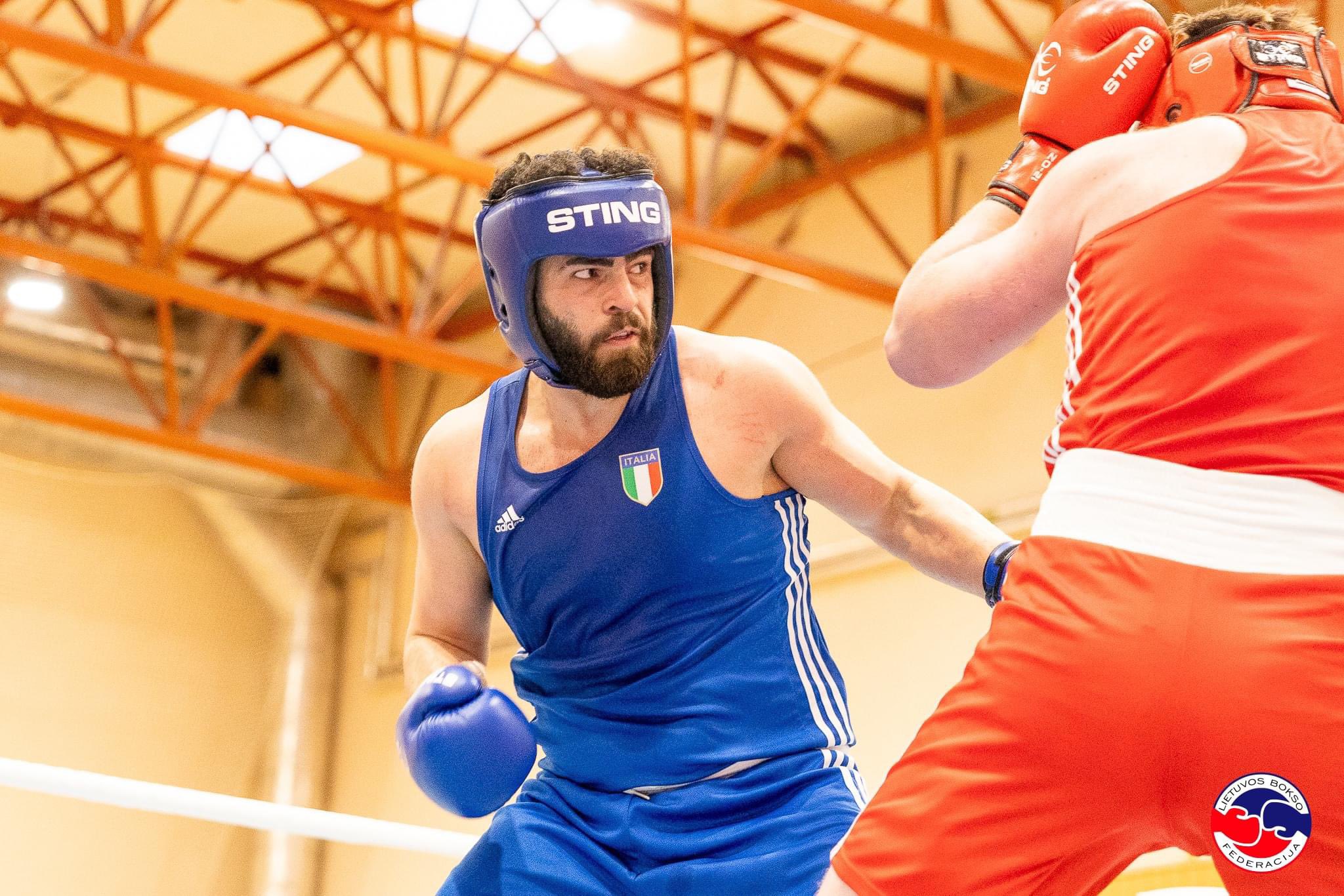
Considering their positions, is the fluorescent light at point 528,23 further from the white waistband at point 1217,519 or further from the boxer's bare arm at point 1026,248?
the white waistband at point 1217,519

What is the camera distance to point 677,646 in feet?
8.04

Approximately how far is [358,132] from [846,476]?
18.0 feet

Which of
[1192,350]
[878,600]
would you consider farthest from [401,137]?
[1192,350]

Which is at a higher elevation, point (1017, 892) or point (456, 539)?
point (456, 539)

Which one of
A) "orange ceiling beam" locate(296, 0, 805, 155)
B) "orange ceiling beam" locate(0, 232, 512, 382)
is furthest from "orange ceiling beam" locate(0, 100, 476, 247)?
"orange ceiling beam" locate(296, 0, 805, 155)

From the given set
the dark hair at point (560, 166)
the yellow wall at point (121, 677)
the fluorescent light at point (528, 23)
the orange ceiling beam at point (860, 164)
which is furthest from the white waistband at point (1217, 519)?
the yellow wall at point (121, 677)

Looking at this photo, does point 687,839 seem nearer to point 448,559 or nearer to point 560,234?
point 448,559

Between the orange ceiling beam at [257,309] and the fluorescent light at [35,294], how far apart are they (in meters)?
2.13

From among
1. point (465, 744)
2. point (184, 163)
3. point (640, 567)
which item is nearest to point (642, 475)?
point (640, 567)

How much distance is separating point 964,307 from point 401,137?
610 cm

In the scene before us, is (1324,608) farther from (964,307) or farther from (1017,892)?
(964,307)

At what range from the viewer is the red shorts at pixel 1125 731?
1.54 metres

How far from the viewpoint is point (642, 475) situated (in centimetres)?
249

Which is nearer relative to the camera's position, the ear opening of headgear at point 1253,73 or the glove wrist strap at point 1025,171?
the ear opening of headgear at point 1253,73
